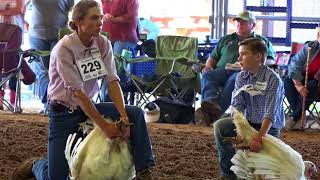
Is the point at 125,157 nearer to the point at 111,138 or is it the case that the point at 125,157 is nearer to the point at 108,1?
the point at 111,138

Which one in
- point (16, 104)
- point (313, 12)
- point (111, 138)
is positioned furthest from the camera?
point (313, 12)

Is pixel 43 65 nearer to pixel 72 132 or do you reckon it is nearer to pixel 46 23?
pixel 46 23

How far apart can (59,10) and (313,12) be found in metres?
3.21

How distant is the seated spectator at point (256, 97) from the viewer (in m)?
3.82

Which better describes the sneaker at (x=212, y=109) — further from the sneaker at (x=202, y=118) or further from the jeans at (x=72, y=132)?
the jeans at (x=72, y=132)

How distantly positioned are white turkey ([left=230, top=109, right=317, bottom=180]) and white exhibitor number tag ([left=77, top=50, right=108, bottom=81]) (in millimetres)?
834

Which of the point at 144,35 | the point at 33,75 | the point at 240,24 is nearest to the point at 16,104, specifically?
the point at 33,75

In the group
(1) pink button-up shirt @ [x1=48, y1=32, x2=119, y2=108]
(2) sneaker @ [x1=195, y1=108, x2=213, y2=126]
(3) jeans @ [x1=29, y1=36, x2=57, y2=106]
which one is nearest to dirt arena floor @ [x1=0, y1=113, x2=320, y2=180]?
(2) sneaker @ [x1=195, y1=108, x2=213, y2=126]

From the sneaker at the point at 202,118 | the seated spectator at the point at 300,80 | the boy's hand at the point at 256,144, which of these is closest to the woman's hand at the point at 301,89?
the seated spectator at the point at 300,80

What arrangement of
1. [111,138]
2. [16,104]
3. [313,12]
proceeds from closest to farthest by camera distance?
Result: 1. [111,138]
2. [16,104]
3. [313,12]

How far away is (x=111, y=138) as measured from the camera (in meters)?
3.54

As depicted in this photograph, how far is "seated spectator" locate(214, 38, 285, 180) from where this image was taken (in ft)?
12.5

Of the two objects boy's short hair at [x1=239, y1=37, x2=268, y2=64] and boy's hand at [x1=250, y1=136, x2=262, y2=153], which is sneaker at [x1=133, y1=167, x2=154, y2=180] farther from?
boy's short hair at [x1=239, y1=37, x2=268, y2=64]

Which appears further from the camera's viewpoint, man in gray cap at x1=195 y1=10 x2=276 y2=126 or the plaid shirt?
man in gray cap at x1=195 y1=10 x2=276 y2=126
